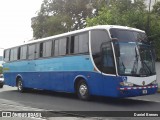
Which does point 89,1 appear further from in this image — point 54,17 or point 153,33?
point 153,33

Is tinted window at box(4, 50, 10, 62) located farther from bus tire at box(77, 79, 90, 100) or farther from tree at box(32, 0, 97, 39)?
tree at box(32, 0, 97, 39)

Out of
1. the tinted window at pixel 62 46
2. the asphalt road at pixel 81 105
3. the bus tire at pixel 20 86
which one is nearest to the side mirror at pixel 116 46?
the asphalt road at pixel 81 105

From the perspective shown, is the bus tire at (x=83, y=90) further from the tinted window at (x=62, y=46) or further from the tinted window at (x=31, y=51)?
the tinted window at (x=31, y=51)

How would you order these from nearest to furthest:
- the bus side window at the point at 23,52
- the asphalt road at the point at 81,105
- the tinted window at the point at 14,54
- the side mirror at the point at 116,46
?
1. the asphalt road at the point at 81,105
2. the side mirror at the point at 116,46
3. the bus side window at the point at 23,52
4. the tinted window at the point at 14,54

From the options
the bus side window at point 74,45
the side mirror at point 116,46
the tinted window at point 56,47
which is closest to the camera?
the side mirror at point 116,46

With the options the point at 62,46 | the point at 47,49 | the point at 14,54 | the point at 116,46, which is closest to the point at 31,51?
the point at 47,49

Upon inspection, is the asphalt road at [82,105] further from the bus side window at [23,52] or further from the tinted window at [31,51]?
the bus side window at [23,52]

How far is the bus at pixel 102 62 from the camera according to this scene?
46.2 ft

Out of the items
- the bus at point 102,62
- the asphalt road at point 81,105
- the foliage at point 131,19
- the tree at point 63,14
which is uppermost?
the tree at point 63,14

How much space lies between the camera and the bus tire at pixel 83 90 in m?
15.9

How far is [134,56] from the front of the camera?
14453 millimetres

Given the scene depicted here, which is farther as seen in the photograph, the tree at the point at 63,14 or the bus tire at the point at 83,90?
the tree at the point at 63,14

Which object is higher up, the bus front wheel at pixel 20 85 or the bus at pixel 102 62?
the bus at pixel 102 62

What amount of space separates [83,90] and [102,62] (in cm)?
203
